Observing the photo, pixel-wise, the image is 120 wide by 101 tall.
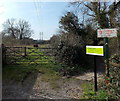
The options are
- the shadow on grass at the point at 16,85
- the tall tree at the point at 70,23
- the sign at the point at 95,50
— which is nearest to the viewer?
the sign at the point at 95,50

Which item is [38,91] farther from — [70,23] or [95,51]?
[70,23]

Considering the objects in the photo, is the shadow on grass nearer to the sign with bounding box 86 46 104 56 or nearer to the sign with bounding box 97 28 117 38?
the sign with bounding box 86 46 104 56

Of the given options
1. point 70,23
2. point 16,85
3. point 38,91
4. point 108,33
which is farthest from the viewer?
point 70,23

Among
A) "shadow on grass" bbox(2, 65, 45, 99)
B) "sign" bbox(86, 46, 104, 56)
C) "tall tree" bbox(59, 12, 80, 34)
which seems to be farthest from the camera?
"tall tree" bbox(59, 12, 80, 34)

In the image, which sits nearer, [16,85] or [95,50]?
[95,50]

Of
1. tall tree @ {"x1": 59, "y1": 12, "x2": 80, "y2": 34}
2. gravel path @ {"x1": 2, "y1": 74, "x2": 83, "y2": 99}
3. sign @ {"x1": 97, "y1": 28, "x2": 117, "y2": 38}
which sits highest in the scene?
tall tree @ {"x1": 59, "y1": 12, "x2": 80, "y2": 34}

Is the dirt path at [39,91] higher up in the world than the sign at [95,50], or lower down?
lower down

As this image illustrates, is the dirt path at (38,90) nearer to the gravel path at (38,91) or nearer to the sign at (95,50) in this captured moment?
the gravel path at (38,91)

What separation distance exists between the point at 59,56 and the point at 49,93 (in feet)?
12.1

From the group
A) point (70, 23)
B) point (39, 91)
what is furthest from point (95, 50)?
point (70, 23)

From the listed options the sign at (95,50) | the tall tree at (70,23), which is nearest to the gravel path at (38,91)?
the sign at (95,50)

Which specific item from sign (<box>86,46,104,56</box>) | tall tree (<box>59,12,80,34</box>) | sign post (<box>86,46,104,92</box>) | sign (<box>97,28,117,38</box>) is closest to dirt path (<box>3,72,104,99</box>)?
sign post (<box>86,46,104,92</box>)

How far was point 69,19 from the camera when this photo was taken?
40.3 feet

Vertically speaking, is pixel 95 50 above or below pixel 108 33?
below
